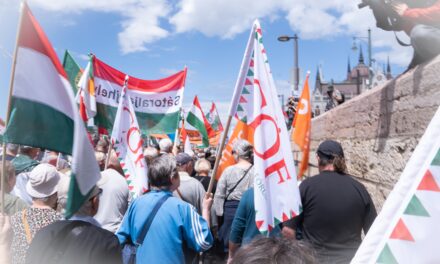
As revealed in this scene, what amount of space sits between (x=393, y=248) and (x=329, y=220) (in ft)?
6.71

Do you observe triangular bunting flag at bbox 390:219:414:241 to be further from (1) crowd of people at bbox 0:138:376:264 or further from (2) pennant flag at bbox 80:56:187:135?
(2) pennant flag at bbox 80:56:187:135

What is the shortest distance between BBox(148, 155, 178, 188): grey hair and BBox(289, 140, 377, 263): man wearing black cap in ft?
3.53

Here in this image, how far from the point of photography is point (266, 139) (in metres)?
2.93

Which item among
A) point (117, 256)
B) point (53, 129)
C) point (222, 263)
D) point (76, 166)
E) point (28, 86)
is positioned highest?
point (28, 86)

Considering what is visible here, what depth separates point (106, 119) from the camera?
6.59 metres

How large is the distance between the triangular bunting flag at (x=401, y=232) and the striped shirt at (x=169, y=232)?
6.69 feet

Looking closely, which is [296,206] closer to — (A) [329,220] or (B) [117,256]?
(A) [329,220]

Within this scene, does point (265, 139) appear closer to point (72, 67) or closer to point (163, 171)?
point (163, 171)

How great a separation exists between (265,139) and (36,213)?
5.46 ft

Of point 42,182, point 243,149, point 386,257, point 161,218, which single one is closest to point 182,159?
point 243,149

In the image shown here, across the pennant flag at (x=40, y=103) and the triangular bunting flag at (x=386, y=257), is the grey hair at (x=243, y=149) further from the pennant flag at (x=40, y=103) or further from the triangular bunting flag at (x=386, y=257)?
the triangular bunting flag at (x=386, y=257)

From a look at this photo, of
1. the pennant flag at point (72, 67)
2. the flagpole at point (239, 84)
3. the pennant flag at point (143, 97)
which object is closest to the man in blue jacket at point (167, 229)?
the flagpole at point (239, 84)

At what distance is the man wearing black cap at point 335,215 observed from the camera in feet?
10.0

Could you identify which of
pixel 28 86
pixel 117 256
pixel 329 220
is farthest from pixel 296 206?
pixel 28 86
